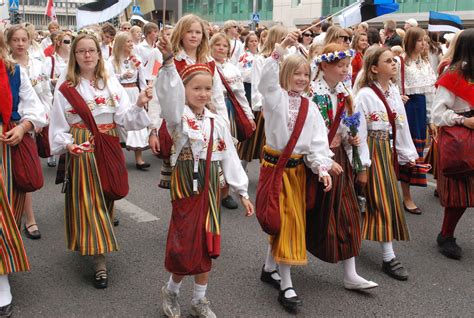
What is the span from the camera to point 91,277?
4.35m

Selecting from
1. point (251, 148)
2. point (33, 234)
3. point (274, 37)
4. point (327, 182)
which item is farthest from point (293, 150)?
point (274, 37)

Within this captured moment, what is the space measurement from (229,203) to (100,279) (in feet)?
7.48

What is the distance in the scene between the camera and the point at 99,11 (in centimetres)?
438

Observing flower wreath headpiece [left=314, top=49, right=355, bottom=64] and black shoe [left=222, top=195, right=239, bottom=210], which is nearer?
flower wreath headpiece [left=314, top=49, right=355, bottom=64]

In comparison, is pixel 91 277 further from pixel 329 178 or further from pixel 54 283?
pixel 329 178

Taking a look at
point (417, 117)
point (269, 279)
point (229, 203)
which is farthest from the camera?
point (417, 117)

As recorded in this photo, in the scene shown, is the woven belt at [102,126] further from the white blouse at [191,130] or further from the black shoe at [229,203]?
the black shoe at [229,203]

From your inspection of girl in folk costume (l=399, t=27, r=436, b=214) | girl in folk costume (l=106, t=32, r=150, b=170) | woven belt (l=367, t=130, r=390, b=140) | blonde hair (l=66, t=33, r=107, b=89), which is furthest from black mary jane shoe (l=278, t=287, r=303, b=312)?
girl in folk costume (l=106, t=32, r=150, b=170)

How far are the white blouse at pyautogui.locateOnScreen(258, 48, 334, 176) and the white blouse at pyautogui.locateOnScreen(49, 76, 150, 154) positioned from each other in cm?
98

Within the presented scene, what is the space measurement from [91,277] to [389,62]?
114 inches

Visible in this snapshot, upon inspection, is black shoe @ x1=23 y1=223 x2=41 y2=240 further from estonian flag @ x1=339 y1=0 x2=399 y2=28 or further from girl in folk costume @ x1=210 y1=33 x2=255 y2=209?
estonian flag @ x1=339 y1=0 x2=399 y2=28

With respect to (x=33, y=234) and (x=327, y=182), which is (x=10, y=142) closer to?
(x=33, y=234)

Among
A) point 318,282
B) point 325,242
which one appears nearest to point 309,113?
point 325,242

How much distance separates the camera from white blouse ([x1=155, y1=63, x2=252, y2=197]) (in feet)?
11.1
